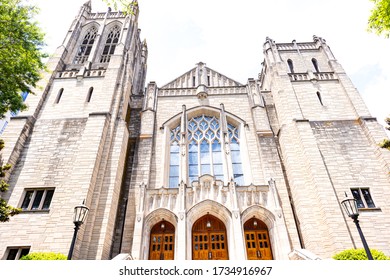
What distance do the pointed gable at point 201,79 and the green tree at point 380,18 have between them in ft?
33.0

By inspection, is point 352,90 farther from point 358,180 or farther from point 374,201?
point 374,201

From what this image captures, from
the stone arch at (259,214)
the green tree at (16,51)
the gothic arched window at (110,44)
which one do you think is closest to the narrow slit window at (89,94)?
the green tree at (16,51)

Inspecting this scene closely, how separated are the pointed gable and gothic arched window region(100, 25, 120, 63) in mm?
6787

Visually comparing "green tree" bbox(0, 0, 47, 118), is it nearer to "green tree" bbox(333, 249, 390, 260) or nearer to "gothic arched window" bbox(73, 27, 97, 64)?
"gothic arched window" bbox(73, 27, 97, 64)

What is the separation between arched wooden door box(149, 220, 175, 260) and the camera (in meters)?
11.6

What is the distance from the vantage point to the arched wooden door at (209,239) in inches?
455

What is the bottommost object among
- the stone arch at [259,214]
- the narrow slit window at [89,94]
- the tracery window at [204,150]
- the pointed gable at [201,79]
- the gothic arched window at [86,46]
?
the stone arch at [259,214]

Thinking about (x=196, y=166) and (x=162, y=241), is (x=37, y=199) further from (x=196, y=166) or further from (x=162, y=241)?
(x=196, y=166)

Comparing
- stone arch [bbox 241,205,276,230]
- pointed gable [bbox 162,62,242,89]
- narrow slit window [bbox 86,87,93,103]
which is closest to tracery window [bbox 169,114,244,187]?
stone arch [bbox 241,205,276,230]

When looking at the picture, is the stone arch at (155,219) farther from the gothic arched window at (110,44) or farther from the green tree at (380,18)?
the gothic arched window at (110,44)

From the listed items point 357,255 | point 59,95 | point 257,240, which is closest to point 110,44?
point 59,95

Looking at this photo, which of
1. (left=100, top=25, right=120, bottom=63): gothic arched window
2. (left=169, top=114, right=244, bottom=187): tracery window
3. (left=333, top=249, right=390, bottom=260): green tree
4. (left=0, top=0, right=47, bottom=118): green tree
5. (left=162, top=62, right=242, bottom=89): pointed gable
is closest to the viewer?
(left=333, top=249, right=390, bottom=260): green tree
